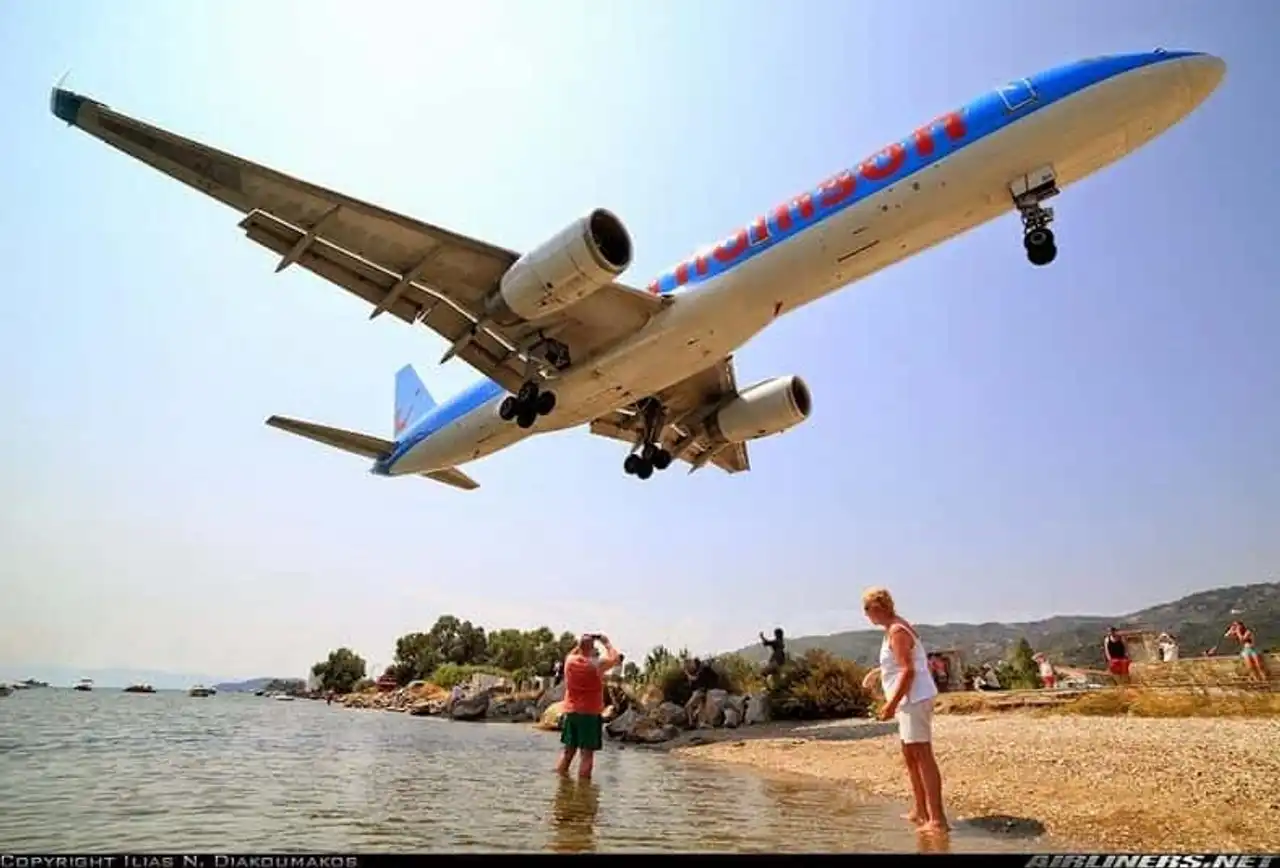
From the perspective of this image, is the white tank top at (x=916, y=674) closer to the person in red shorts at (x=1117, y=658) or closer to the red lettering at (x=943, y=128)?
the red lettering at (x=943, y=128)

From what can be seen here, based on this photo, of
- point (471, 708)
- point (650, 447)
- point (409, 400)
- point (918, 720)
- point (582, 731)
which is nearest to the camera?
point (918, 720)

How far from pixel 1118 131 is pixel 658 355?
9.71 meters

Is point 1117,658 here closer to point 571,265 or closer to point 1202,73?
point 1202,73

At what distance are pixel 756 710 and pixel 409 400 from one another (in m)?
18.2

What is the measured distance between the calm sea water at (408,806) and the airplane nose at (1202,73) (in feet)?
41.6

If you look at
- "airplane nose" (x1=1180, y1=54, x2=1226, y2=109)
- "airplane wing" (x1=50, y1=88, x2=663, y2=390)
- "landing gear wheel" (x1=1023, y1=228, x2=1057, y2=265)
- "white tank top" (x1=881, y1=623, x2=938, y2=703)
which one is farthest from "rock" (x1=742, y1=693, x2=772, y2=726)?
"airplane nose" (x1=1180, y1=54, x2=1226, y2=109)

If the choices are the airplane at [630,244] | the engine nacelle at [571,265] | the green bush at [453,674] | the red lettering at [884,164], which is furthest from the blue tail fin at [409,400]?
the green bush at [453,674]

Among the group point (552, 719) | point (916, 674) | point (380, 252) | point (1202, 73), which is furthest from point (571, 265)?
point (552, 719)

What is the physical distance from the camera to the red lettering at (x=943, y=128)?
14.2m

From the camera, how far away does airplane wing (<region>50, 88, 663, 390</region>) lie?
13.9m

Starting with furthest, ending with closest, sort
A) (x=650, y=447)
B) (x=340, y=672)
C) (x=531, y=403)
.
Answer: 1. (x=340, y=672)
2. (x=650, y=447)
3. (x=531, y=403)

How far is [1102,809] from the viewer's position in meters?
6.34

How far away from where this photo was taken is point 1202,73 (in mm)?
12523

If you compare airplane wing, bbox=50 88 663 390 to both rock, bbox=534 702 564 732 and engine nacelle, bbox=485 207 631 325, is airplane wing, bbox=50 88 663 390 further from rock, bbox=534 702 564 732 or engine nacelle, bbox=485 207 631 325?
rock, bbox=534 702 564 732
